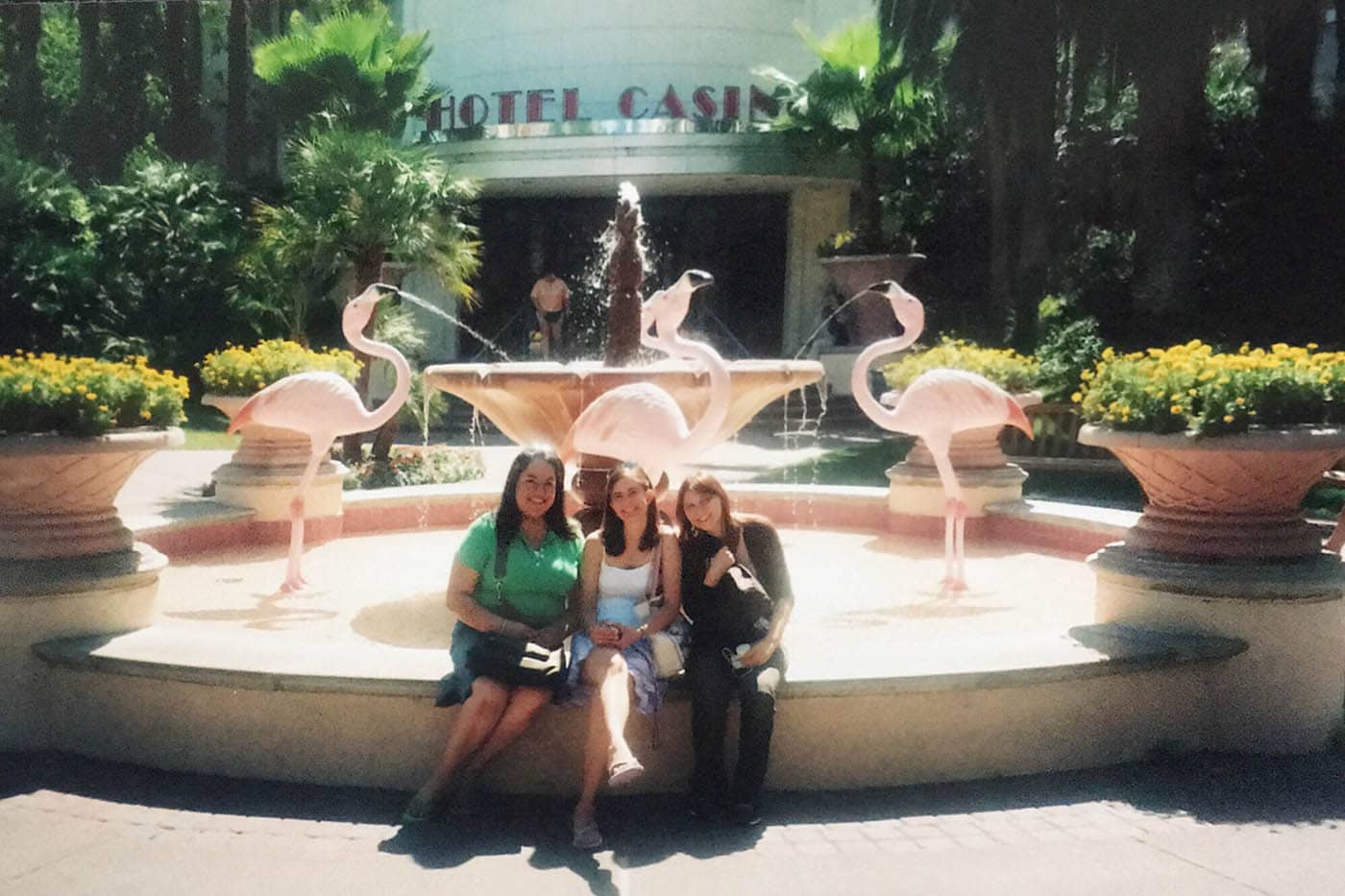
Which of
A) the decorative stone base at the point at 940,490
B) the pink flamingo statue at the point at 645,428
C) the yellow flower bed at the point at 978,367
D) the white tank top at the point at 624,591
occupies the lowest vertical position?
the decorative stone base at the point at 940,490

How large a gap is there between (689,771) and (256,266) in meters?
15.2

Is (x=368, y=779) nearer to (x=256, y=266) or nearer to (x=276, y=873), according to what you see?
(x=276, y=873)

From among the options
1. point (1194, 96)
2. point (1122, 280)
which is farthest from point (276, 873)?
point (1122, 280)

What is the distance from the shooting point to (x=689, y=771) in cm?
497

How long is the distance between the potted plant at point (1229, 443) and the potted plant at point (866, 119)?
716 inches

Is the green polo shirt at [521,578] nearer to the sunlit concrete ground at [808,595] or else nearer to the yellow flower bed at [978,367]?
the sunlit concrete ground at [808,595]

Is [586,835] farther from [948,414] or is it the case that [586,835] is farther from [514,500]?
[948,414]

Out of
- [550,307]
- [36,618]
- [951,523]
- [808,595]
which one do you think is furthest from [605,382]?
[550,307]

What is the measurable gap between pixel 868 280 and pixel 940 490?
15.7 meters

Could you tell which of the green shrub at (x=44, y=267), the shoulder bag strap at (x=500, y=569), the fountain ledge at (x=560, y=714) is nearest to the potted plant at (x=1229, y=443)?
the fountain ledge at (x=560, y=714)

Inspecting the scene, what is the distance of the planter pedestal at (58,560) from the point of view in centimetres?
539

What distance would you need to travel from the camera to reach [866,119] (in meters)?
24.2

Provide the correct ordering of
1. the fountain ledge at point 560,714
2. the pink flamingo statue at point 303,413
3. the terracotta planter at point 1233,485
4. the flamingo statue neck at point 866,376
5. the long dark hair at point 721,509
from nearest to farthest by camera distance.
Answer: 1. the fountain ledge at point 560,714
2. the long dark hair at point 721,509
3. the terracotta planter at point 1233,485
4. the pink flamingo statue at point 303,413
5. the flamingo statue neck at point 866,376

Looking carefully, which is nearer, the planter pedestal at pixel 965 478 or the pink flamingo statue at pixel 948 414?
the pink flamingo statue at pixel 948 414
